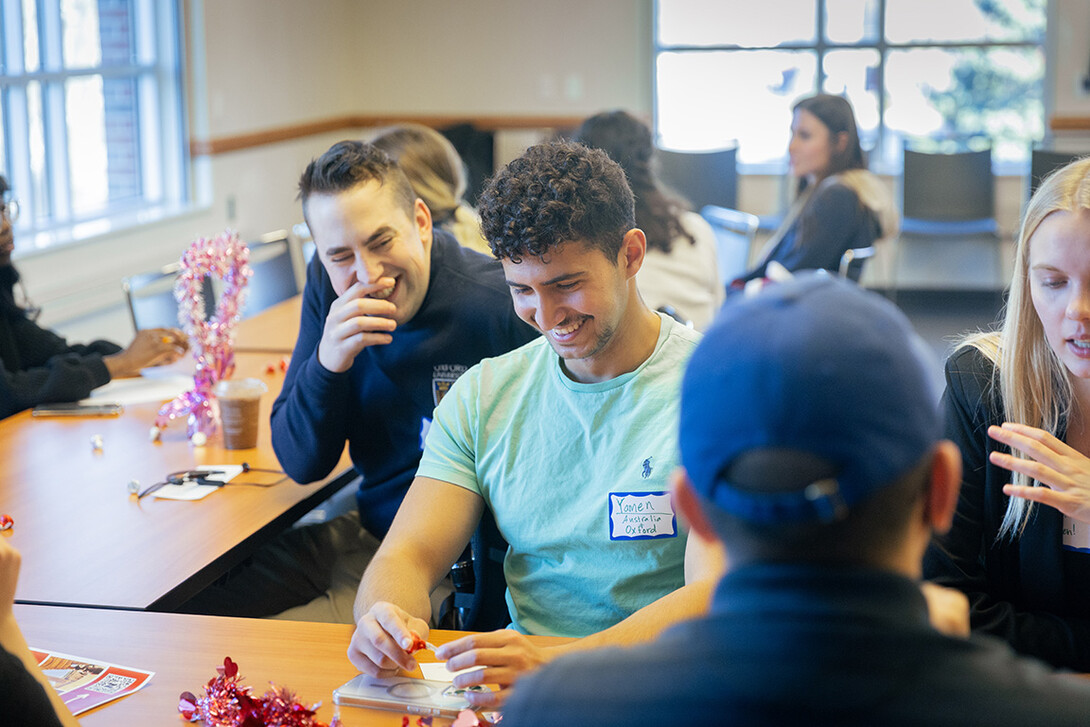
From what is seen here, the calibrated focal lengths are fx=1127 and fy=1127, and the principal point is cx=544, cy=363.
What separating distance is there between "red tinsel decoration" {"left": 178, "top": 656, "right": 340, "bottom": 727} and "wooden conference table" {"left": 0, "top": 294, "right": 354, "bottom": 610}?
0.44 m

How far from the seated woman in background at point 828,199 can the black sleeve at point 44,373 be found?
7.36 feet

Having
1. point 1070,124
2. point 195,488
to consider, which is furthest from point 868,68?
point 195,488

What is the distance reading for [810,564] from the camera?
2.37ft

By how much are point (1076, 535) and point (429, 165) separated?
2.22 meters

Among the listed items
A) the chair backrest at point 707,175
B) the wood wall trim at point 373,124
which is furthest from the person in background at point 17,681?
the chair backrest at point 707,175

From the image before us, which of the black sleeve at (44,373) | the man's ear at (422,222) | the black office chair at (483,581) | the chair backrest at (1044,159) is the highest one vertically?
the chair backrest at (1044,159)

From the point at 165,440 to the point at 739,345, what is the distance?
2.25m

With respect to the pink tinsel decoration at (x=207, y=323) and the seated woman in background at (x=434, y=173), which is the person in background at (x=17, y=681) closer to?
the pink tinsel decoration at (x=207, y=323)

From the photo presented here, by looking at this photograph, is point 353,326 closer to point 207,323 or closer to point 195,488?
point 195,488

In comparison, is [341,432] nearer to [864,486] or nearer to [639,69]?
[864,486]

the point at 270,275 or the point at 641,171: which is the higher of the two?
the point at 641,171

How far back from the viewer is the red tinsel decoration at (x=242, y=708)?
4.45 feet

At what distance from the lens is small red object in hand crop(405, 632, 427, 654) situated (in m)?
1.47

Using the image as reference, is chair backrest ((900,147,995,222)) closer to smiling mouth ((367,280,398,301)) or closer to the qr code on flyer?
smiling mouth ((367,280,398,301))
